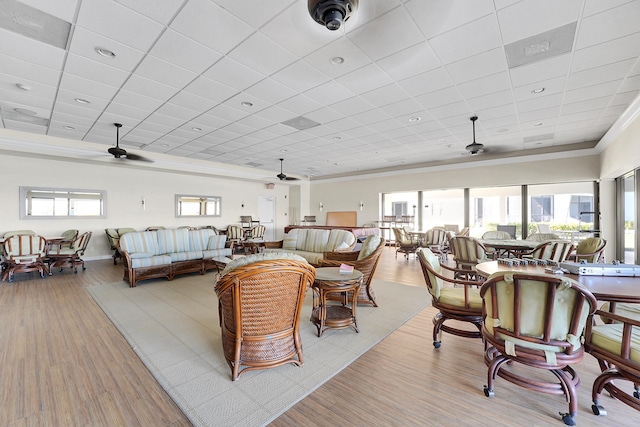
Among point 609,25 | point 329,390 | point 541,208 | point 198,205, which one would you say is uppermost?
point 609,25

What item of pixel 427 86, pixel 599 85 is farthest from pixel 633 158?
pixel 427 86

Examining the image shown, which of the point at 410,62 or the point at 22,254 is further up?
the point at 410,62

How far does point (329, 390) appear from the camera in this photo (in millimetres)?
2018

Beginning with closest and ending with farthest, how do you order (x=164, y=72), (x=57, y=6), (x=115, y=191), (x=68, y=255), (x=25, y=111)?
(x=57, y=6) < (x=164, y=72) < (x=25, y=111) < (x=68, y=255) < (x=115, y=191)

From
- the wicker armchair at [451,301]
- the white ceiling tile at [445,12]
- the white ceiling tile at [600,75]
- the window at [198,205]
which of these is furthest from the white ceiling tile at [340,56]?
the window at [198,205]

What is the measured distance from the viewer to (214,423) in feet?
5.51

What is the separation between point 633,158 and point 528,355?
479cm

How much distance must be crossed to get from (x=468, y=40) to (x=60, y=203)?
32.7ft

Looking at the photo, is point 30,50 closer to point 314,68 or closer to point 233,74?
point 233,74

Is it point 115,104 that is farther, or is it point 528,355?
point 115,104

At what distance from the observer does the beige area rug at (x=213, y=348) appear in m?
1.85

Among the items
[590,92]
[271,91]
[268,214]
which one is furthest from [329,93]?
[268,214]

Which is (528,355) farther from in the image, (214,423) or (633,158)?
(633,158)

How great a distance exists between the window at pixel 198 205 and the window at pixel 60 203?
2.22 meters
